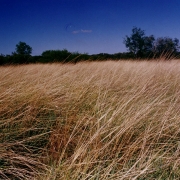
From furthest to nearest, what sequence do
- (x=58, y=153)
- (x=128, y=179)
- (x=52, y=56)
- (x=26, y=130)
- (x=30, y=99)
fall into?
(x=52, y=56)
(x=30, y=99)
(x=26, y=130)
(x=58, y=153)
(x=128, y=179)

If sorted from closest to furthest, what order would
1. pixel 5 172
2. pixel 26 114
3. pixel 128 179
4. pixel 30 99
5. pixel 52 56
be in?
pixel 128 179 < pixel 5 172 < pixel 26 114 < pixel 30 99 < pixel 52 56

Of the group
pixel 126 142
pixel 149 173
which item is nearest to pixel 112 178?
pixel 149 173

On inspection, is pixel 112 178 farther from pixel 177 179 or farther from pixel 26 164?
pixel 26 164

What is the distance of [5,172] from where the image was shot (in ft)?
2.99

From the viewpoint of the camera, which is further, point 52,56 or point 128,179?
point 52,56

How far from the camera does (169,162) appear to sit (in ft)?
3.02

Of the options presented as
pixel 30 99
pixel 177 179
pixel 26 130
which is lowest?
pixel 177 179

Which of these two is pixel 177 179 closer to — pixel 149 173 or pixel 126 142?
pixel 149 173

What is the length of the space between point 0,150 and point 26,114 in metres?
0.46

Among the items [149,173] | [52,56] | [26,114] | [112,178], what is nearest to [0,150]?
[26,114]

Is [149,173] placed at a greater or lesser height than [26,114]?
lesser

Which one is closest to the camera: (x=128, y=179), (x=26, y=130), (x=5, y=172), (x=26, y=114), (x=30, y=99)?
(x=128, y=179)

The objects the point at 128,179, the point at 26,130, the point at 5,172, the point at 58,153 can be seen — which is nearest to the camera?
the point at 128,179

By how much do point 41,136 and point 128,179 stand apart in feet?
2.36
